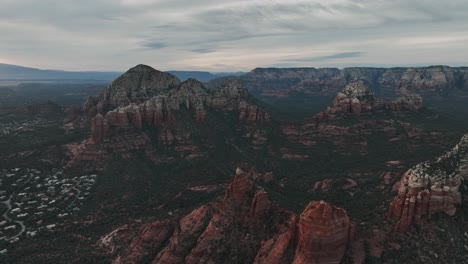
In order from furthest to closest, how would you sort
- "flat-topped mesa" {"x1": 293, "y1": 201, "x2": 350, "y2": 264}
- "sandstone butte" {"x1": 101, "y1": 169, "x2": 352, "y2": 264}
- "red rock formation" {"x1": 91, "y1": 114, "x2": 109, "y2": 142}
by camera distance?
"red rock formation" {"x1": 91, "y1": 114, "x2": 109, "y2": 142}, "sandstone butte" {"x1": 101, "y1": 169, "x2": 352, "y2": 264}, "flat-topped mesa" {"x1": 293, "y1": 201, "x2": 350, "y2": 264}

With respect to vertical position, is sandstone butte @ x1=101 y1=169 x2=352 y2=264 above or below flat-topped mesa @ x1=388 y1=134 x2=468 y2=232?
below

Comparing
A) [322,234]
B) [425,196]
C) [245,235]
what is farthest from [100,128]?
[425,196]

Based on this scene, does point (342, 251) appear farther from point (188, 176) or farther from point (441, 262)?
point (188, 176)

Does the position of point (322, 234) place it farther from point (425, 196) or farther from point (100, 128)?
point (100, 128)

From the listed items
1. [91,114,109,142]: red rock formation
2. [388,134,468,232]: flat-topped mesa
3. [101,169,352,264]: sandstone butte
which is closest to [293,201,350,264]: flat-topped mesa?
[101,169,352,264]: sandstone butte

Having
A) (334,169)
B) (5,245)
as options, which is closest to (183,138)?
(334,169)

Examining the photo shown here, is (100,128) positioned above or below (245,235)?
above

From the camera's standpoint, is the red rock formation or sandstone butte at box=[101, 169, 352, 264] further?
the red rock formation

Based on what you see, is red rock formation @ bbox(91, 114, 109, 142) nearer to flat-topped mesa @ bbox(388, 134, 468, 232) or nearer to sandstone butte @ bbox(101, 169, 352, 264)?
sandstone butte @ bbox(101, 169, 352, 264)
